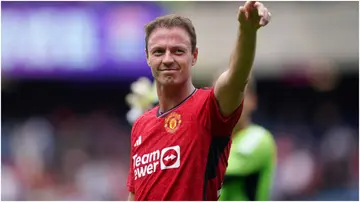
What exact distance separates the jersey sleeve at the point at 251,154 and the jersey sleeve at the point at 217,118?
2800mm

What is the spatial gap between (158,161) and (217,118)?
0.36m

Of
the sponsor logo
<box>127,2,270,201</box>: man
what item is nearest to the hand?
<box>127,2,270,201</box>: man

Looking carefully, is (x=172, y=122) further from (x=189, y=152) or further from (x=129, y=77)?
(x=129, y=77)

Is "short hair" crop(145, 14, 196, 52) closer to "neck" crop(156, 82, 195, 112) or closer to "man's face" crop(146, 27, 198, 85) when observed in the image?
"man's face" crop(146, 27, 198, 85)

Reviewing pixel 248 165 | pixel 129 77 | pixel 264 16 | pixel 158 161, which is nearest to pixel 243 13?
pixel 264 16

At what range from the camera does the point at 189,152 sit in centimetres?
409

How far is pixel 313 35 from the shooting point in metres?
16.8

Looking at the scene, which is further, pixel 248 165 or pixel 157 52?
pixel 248 165

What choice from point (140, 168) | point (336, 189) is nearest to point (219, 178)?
point (140, 168)

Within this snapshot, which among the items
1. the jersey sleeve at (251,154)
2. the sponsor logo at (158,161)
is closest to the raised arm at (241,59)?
the sponsor logo at (158,161)

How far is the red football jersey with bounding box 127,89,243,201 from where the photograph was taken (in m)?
4.09

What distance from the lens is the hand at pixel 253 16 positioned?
146 inches

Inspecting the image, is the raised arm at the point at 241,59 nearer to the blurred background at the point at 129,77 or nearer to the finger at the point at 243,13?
the finger at the point at 243,13

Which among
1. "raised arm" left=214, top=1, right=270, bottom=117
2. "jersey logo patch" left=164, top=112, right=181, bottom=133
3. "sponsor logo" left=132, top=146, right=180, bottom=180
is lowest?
"sponsor logo" left=132, top=146, right=180, bottom=180
